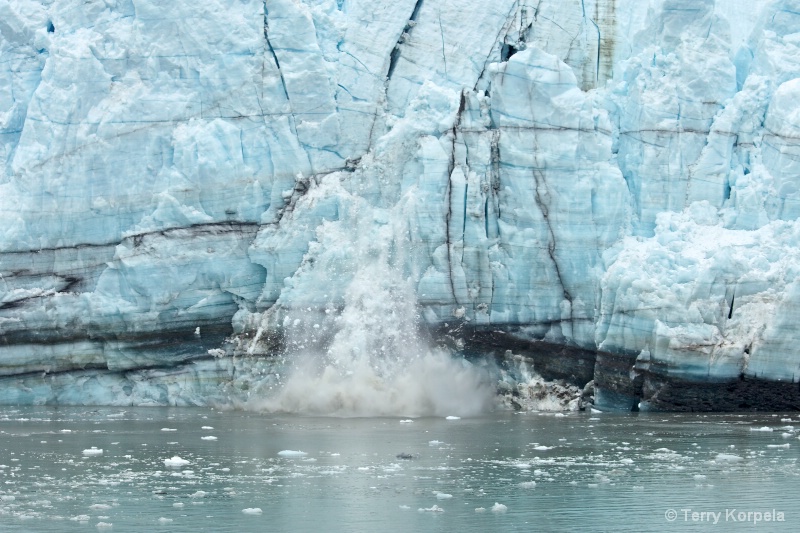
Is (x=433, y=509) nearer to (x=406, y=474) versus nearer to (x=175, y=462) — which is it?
(x=406, y=474)

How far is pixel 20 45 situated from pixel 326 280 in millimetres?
5803

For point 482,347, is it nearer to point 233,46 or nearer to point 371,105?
point 371,105

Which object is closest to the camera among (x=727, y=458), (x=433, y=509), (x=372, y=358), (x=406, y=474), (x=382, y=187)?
(x=433, y=509)

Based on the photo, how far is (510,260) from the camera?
15.5 metres

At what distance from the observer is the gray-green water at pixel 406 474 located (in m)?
8.27

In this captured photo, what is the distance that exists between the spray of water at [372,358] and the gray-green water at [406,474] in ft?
2.98

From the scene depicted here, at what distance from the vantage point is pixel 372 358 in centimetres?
1548

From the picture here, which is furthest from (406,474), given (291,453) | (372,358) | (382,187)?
(382,187)

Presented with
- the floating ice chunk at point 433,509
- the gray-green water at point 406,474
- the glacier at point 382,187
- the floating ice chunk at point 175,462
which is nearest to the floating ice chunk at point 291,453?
the gray-green water at point 406,474

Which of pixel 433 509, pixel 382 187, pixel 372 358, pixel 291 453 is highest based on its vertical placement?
pixel 382 187

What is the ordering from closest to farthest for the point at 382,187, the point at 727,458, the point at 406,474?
the point at 406,474 → the point at 727,458 → the point at 382,187

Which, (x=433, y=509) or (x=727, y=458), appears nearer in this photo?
(x=433, y=509)

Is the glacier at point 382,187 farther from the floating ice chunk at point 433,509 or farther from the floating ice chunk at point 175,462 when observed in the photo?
the floating ice chunk at point 433,509

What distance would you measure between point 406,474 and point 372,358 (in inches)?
214
